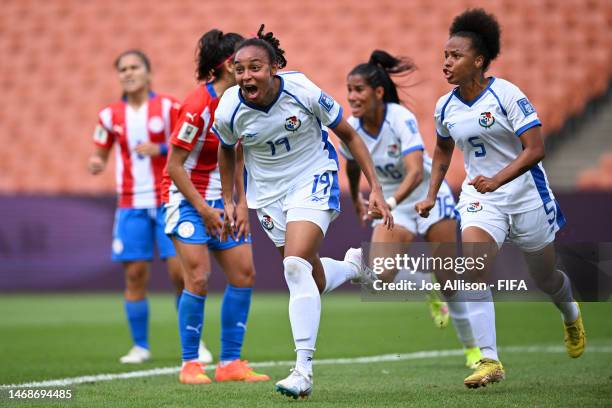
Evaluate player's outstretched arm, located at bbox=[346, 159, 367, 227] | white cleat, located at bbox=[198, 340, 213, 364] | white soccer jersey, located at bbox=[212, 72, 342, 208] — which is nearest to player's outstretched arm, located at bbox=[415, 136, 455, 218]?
white soccer jersey, located at bbox=[212, 72, 342, 208]

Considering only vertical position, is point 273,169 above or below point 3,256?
above

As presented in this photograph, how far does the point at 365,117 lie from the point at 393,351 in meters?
2.06

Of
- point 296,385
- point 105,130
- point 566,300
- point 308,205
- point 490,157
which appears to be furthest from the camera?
point 105,130

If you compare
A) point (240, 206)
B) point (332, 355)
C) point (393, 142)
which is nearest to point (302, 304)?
point (240, 206)

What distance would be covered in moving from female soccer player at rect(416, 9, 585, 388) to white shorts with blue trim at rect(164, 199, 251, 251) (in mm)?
1437

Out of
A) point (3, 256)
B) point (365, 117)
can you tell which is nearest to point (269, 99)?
point (365, 117)

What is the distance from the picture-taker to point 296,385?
4922 mm

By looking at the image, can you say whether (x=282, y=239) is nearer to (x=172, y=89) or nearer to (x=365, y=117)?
(x=365, y=117)

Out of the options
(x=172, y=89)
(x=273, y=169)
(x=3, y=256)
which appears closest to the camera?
(x=273, y=169)

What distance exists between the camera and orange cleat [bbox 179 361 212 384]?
6.04 meters

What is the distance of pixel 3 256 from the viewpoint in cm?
1422

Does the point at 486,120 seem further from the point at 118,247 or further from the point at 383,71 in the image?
the point at 118,247

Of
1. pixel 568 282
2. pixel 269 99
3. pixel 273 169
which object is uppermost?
pixel 269 99

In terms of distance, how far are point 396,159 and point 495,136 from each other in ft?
5.33
